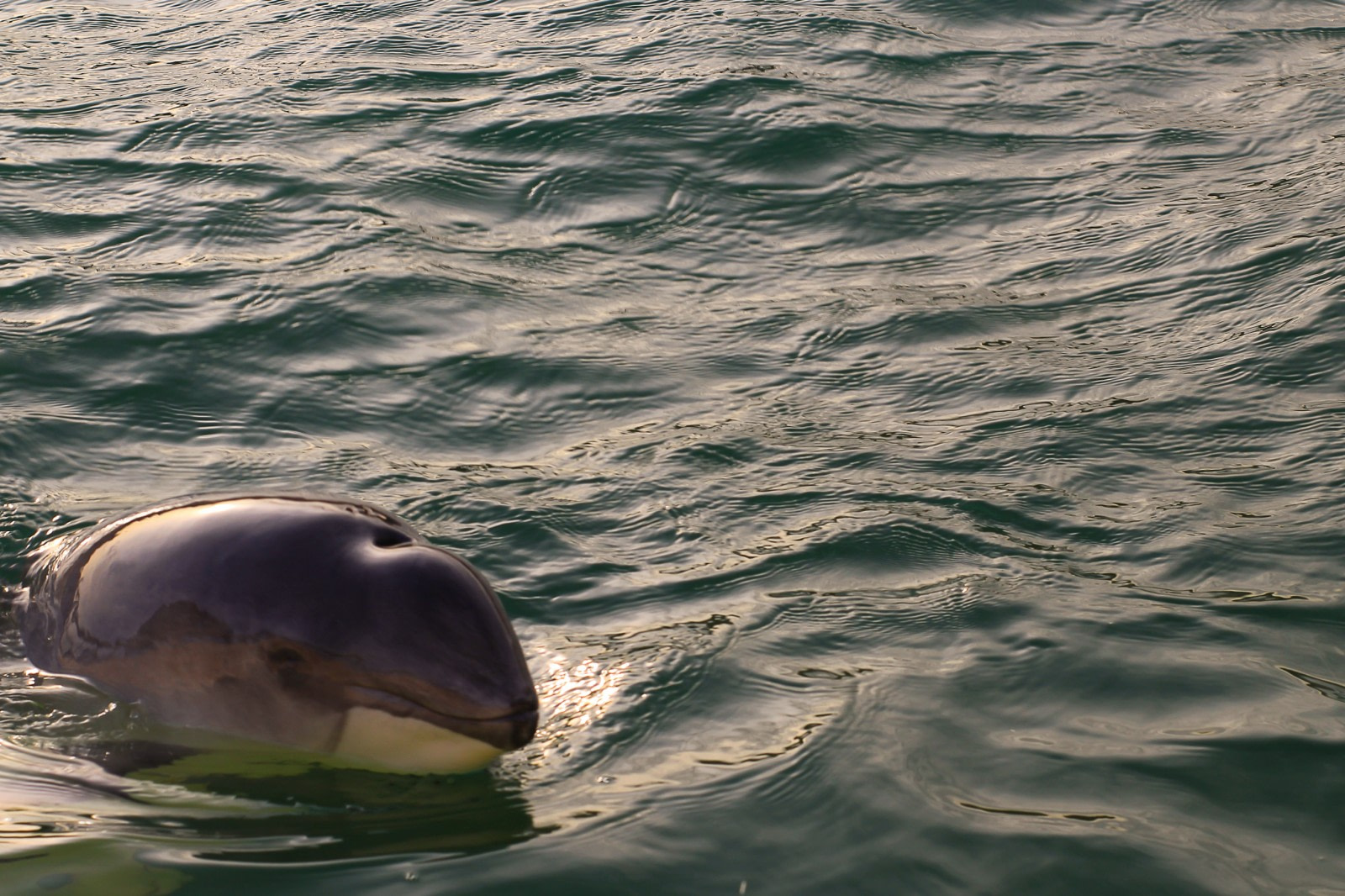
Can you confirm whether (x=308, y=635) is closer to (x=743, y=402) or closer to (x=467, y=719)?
(x=467, y=719)

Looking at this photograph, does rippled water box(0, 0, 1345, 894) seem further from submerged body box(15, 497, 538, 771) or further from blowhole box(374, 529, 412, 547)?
blowhole box(374, 529, 412, 547)

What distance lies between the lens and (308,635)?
3287 millimetres

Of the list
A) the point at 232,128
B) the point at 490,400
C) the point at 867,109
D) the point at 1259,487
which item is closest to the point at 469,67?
the point at 232,128

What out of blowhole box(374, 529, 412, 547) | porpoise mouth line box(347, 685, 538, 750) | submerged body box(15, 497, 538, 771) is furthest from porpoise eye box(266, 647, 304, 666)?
blowhole box(374, 529, 412, 547)

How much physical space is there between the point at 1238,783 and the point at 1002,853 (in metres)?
0.61

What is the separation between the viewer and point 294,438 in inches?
225

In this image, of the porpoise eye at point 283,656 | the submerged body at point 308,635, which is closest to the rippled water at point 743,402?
the submerged body at point 308,635

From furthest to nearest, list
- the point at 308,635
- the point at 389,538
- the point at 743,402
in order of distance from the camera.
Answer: the point at 743,402
the point at 389,538
the point at 308,635

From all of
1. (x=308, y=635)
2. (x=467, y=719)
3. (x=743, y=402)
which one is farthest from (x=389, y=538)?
(x=743, y=402)

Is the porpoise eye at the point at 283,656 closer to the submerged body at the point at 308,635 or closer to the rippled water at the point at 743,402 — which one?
the submerged body at the point at 308,635

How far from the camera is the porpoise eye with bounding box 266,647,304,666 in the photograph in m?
3.31

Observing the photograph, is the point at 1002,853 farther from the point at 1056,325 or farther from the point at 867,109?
the point at 867,109

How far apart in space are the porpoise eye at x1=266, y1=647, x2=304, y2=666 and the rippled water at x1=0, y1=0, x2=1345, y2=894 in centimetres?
25

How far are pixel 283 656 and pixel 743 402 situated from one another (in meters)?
2.87
